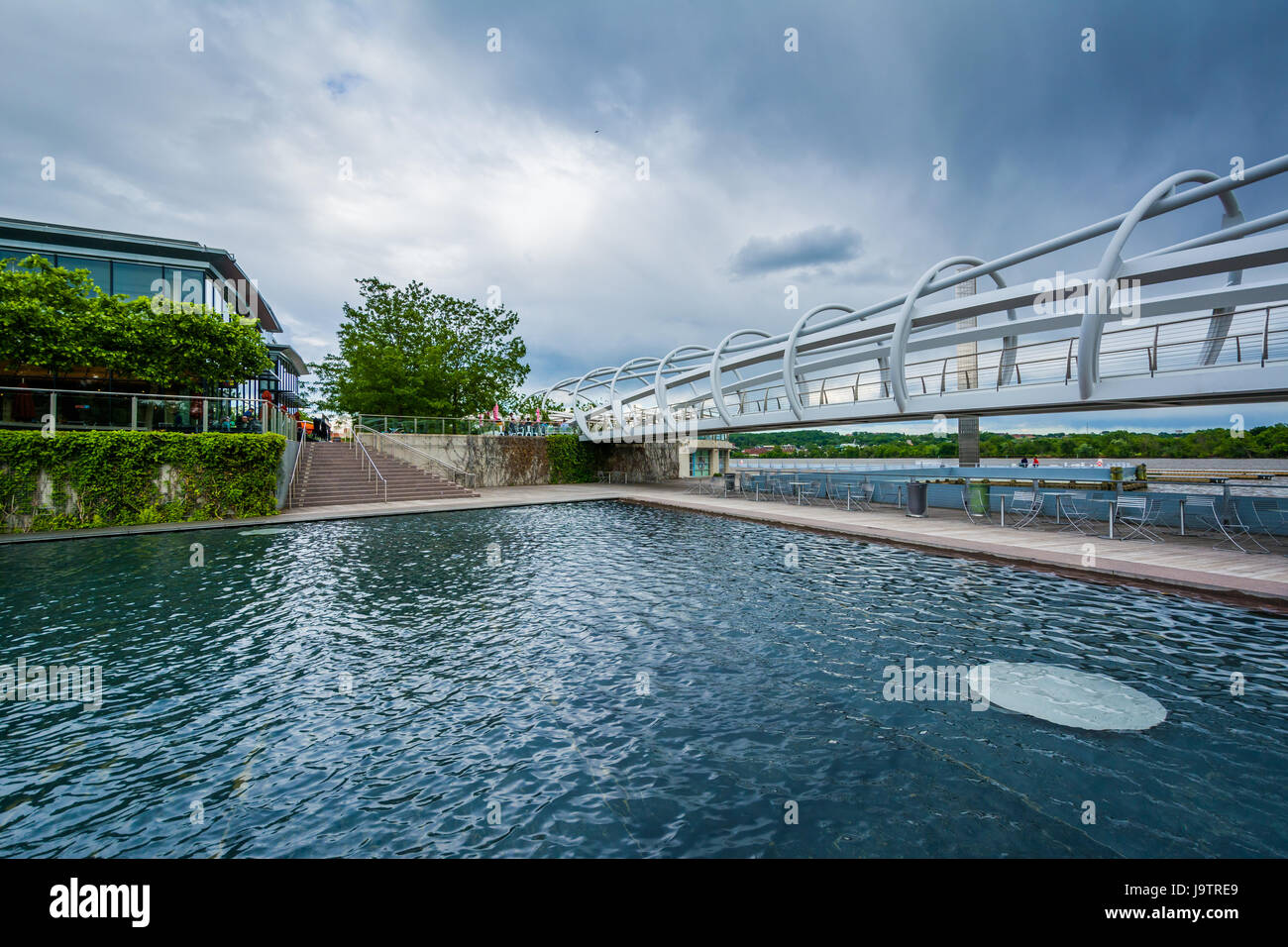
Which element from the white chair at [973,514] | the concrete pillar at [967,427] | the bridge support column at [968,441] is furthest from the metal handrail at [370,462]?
the bridge support column at [968,441]

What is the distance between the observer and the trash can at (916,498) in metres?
15.1

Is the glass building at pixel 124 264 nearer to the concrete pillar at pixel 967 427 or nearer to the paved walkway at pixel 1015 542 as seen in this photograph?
the paved walkway at pixel 1015 542

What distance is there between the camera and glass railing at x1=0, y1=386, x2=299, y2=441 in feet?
45.4

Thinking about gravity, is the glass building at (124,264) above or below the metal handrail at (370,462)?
above

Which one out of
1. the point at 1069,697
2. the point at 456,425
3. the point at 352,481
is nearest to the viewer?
the point at 1069,697

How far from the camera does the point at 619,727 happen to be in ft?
13.2

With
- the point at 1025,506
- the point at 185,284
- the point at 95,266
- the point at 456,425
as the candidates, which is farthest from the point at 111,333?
the point at 1025,506

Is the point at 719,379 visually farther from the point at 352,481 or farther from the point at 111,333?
the point at 111,333

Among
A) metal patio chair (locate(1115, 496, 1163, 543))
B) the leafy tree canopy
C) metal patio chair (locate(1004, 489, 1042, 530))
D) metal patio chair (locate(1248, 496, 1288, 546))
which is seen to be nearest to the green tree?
the leafy tree canopy

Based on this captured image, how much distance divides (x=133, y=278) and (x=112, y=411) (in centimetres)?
1520

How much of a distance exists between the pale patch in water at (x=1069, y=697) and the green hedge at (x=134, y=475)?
62.7 feet

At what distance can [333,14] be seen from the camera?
A: 11.3 m

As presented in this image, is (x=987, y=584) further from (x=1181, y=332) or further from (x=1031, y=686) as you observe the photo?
(x=1181, y=332)

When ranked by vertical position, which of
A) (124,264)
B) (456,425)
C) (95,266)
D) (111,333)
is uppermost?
(124,264)
